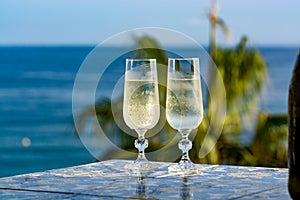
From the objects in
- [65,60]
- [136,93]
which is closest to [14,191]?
[136,93]

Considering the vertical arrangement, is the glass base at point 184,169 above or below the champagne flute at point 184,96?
below

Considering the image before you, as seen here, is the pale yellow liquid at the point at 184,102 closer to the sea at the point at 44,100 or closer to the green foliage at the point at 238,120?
the green foliage at the point at 238,120

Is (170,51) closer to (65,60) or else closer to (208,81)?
(208,81)

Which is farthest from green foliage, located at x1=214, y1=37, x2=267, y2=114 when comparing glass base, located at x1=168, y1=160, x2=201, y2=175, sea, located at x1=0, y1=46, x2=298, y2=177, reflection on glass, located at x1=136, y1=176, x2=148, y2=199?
reflection on glass, located at x1=136, y1=176, x2=148, y2=199

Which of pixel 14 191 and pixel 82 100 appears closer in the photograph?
pixel 14 191

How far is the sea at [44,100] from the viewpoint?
9039 millimetres

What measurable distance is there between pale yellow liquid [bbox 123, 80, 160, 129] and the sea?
6181 millimetres

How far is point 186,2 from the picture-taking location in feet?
32.6

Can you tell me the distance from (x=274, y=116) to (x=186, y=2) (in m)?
2.27

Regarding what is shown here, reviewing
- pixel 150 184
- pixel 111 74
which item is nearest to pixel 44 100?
pixel 111 74

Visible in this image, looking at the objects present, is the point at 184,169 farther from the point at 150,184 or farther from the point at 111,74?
the point at 111,74

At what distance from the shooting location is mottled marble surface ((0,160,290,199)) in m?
1.87

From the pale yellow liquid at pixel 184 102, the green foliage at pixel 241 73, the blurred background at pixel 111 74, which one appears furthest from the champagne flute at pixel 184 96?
the green foliage at pixel 241 73

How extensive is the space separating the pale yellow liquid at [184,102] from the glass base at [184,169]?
124mm
